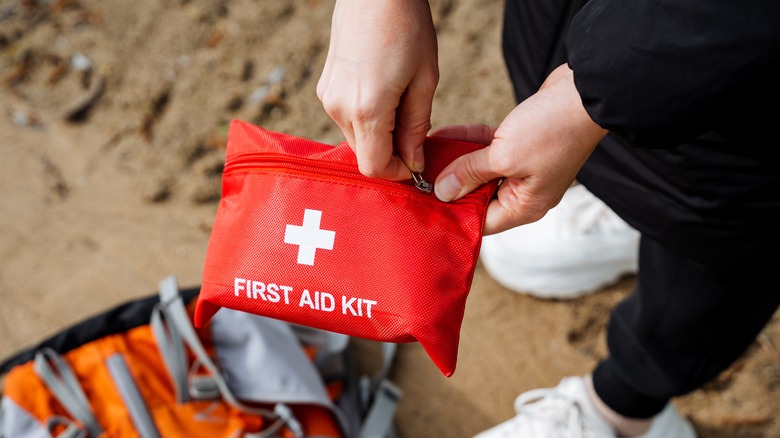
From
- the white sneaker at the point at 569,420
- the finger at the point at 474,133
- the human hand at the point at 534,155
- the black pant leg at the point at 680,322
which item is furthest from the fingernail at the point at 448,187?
the white sneaker at the point at 569,420

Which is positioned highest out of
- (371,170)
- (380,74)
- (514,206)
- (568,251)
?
(380,74)

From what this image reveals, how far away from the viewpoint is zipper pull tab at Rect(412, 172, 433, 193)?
0.93 metres

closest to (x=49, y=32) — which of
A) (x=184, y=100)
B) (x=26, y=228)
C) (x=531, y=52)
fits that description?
(x=184, y=100)

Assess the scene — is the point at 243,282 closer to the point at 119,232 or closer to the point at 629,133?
the point at 629,133

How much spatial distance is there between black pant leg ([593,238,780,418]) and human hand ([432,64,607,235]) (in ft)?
1.13

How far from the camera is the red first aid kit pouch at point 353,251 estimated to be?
35.5 inches

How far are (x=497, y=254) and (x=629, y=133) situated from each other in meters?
1.13

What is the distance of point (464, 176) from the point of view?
2.91 ft

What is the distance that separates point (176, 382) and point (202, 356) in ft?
0.27

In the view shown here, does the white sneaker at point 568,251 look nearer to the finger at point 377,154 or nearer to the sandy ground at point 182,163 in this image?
the sandy ground at point 182,163

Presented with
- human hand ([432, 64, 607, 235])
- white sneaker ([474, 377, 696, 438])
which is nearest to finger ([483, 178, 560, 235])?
human hand ([432, 64, 607, 235])

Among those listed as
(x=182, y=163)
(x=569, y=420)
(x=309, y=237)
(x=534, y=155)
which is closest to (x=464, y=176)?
(x=534, y=155)

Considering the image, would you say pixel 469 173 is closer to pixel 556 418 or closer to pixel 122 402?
pixel 556 418

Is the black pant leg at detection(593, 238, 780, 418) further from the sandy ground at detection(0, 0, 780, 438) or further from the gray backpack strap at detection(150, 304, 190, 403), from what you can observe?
the gray backpack strap at detection(150, 304, 190, 403)
